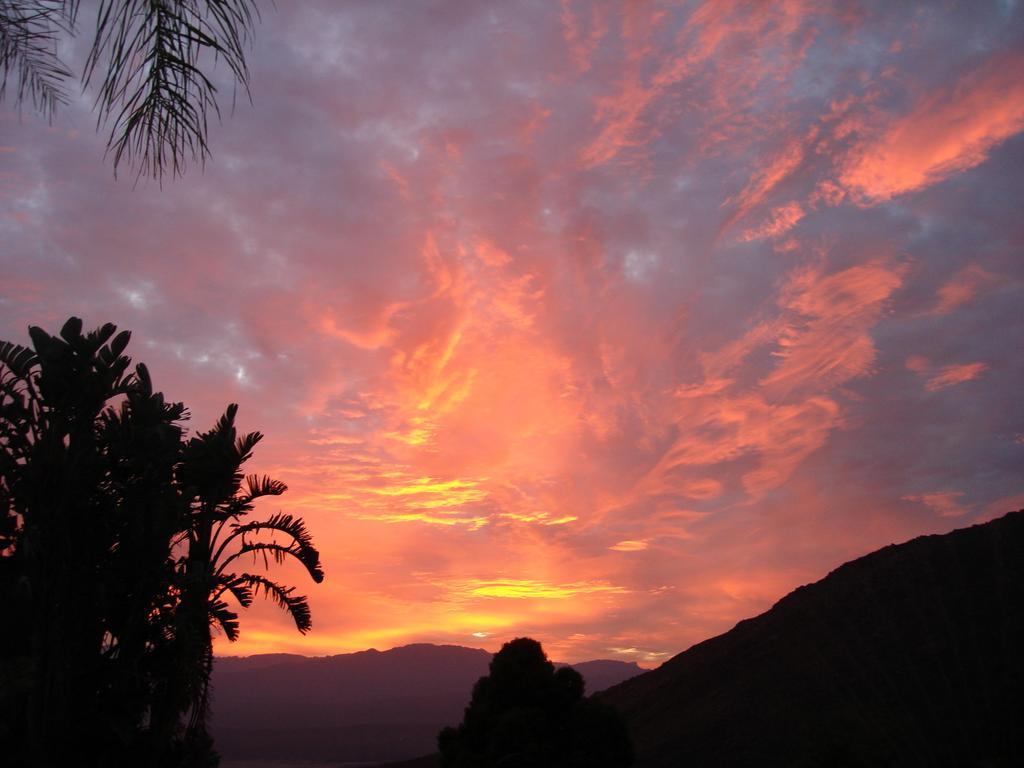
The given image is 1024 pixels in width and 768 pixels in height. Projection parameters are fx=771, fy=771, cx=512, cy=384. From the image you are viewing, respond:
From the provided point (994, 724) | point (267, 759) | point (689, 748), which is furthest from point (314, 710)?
point (994, 724)

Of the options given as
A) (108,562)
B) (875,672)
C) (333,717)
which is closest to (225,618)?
(108,562)

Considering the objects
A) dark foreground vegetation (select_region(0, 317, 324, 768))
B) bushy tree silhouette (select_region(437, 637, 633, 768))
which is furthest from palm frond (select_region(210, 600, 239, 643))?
bushy tree silhouette (select_region(437, 637, 633, 768))

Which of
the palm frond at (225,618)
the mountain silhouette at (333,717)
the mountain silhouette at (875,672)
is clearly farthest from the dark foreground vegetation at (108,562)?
the mountain silhouette at (333,717)

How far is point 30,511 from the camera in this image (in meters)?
15.3

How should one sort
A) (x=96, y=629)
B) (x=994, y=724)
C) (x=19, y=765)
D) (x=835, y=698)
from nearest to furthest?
(x=19, y=765) < (x=96, y=629) < (x=994, y=724) < (x=835, y=698)

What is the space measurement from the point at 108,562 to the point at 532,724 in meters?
12.7

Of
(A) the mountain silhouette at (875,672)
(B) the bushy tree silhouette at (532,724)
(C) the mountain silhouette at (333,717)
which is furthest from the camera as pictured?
(C) the mountain silhouette at (333,717)

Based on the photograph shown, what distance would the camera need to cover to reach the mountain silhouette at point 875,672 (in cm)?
2827

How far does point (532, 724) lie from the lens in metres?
22.7

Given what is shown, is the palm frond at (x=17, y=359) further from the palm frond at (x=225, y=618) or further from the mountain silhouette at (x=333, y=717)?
the mountain silhouette at (x=333, y=717)

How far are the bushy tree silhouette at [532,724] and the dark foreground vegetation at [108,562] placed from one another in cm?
864

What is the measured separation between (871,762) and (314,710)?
541 feet

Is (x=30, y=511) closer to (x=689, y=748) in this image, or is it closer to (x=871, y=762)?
(x=871, y=762)

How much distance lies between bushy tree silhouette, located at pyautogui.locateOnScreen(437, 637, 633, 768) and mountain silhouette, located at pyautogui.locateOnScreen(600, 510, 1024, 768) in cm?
625
